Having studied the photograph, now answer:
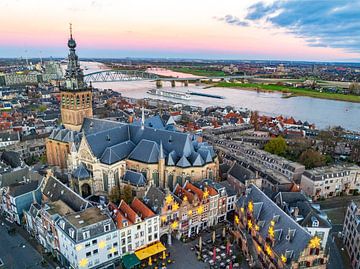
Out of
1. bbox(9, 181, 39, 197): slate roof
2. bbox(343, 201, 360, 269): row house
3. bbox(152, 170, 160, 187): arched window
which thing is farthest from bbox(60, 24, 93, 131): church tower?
bbox(343, 201, 360, 269): row house

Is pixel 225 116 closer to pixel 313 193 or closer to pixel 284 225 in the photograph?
pixel 313 193

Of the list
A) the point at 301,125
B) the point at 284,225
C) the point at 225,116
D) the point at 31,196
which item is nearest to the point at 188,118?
the point at 225,116

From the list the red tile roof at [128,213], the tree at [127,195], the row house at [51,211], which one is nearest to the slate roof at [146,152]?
the tree at [127,195]

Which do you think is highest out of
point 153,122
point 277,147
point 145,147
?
point 153,122

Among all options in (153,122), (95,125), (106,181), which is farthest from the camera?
(153,122)

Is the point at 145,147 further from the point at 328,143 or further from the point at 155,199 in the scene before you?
the point at 328,143

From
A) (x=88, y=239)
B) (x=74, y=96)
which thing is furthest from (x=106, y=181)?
(x=74, y=96)

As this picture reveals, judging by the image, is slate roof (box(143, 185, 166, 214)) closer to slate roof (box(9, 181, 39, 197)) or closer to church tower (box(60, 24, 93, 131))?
slate roof (box(9, 181, 39, 197))
